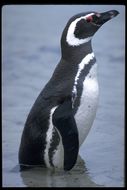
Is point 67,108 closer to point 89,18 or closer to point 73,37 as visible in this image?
point 73,37

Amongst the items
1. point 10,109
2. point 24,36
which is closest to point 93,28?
point 10,109

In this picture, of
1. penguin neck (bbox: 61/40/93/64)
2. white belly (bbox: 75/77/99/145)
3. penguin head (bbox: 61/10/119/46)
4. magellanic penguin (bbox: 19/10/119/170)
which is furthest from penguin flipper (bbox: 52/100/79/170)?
penguin head (bbox: 61/10/119/46)

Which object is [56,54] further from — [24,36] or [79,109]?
[79,109]

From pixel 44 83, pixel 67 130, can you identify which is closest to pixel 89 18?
pixel 67 130

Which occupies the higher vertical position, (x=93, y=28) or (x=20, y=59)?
(x=93, y=28)

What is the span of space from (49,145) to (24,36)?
4.44m

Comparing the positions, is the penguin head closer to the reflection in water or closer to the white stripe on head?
the white stripe on head

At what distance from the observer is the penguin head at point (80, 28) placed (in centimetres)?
505

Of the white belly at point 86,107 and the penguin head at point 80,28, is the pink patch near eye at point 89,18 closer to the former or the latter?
the penguin head at point 80,28

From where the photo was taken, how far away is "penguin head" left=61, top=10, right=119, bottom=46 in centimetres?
505

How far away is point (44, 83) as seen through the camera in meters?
7.02

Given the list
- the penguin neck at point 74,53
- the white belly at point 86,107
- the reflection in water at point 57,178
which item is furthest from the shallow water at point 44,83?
the penguin neck at point 74,53

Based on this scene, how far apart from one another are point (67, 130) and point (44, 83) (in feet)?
7.47

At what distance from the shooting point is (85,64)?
16.6 feet
